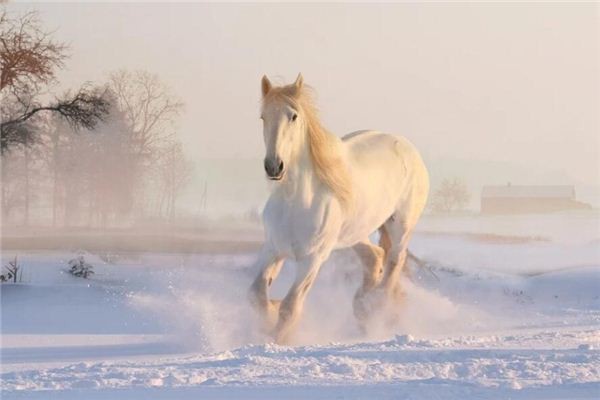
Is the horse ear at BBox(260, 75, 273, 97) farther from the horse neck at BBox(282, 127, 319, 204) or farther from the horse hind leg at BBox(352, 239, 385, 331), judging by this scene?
the horse hind leg at BBox(352, 239, 385, 331)

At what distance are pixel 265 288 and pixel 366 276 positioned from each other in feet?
6.35

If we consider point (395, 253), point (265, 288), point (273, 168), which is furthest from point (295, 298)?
point (395, 253)

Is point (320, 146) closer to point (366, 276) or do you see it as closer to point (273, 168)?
point (273, 168)

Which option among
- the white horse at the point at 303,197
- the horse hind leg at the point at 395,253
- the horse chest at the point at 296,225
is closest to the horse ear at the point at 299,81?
the white horse at the point at 303,197

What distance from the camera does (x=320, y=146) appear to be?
768 centimetres

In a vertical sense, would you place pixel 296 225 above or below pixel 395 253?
above

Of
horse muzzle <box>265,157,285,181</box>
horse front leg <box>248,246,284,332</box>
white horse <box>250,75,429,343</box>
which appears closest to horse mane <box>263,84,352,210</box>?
white horse <box>250,75,429,343</box>

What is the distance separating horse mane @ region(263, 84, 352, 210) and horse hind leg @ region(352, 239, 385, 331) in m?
1.42

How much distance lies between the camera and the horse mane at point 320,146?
7.29 m

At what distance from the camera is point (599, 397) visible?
5496 millimetres

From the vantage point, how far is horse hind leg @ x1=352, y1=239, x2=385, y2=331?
913cm

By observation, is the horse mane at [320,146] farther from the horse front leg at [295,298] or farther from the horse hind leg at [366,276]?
the horse hind leg at [366,276]

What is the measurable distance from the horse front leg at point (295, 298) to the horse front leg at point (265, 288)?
0.14 metres

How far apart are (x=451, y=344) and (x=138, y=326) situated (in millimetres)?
3539
